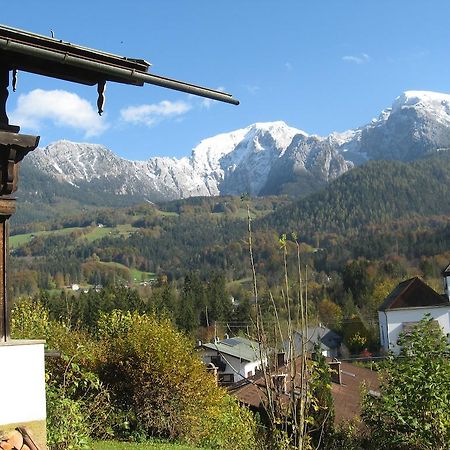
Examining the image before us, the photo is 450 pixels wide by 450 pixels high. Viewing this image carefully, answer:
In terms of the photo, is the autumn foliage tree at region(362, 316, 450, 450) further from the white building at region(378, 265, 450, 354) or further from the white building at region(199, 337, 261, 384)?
the white building at region(199, 337, 261, 384)

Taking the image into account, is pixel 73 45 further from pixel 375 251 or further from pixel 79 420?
pixel 375 251

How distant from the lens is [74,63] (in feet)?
18.7

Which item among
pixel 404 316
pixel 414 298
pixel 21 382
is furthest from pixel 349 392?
pixel 21 382

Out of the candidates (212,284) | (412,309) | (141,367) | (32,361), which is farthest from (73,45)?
(212,284)

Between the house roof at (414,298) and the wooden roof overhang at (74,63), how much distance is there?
49.9m

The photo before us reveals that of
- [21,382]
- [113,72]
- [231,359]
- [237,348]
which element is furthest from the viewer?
[237,348]

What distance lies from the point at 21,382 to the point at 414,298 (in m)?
52.2

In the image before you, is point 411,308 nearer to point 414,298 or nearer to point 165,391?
point 414,298

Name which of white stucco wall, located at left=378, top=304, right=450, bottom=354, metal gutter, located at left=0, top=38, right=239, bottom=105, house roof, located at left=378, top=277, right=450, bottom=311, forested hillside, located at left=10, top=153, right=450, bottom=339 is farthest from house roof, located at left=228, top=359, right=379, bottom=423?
metal gutter, located at left=0, top=38, right=239, bottom=105

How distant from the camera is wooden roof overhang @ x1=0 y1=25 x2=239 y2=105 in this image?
5441mm

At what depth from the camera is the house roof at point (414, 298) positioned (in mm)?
53656

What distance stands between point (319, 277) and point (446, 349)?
127m

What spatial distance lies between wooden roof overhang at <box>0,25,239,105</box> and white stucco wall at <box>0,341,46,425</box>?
102 inches

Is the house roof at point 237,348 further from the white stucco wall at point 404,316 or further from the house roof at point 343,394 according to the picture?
the house roof at point 343,394
